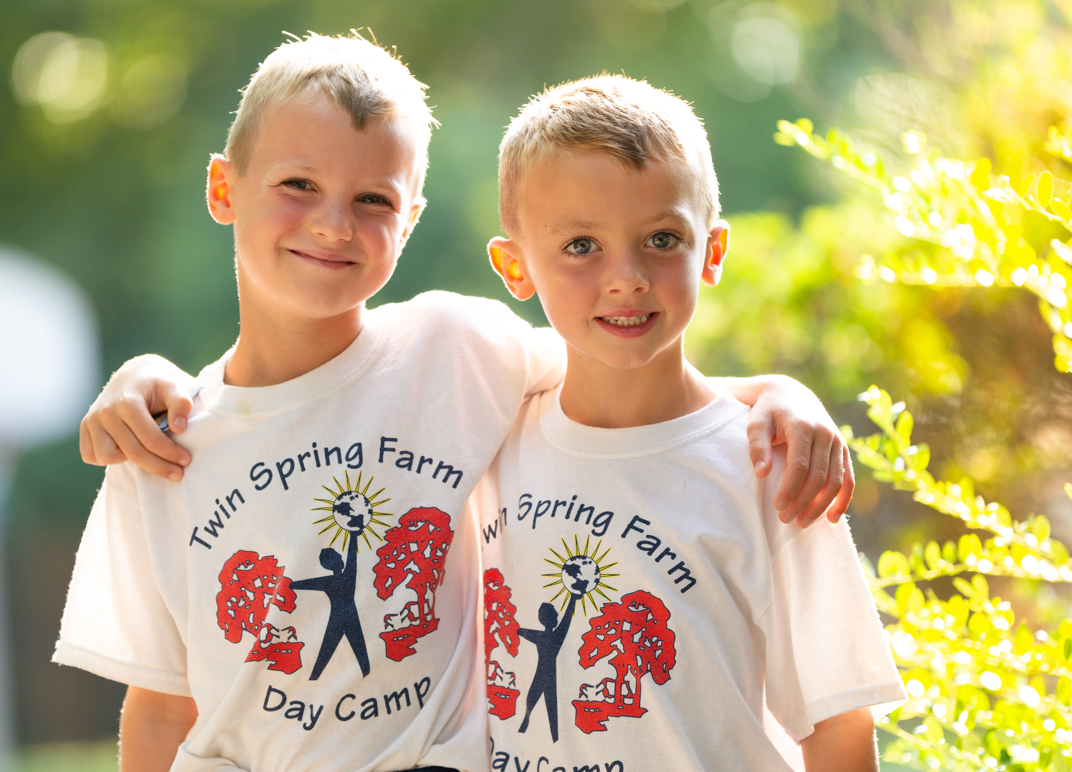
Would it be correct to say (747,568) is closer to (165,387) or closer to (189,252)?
(165,387)

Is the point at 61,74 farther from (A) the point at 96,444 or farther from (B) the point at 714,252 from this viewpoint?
(B) the point at 714,252

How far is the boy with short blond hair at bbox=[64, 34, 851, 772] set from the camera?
1.13 meters

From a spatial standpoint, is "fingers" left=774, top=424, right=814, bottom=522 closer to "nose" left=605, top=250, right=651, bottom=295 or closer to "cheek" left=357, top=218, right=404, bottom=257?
"nose" left=605, top=250, right=651, bottom=295

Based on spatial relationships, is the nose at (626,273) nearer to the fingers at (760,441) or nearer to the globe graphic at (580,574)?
the fingers at (760,441)

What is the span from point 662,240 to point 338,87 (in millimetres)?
456

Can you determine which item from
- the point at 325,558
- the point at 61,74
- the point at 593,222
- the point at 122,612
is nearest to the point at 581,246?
the point at 593,222

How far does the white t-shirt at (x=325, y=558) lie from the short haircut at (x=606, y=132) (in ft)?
0.78

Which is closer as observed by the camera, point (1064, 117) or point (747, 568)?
point (747, 568)

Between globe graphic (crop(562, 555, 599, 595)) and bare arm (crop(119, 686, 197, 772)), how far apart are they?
559 mm

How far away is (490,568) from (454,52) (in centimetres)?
493

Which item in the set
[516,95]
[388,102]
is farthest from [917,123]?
[516,95]

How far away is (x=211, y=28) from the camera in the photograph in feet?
18.1

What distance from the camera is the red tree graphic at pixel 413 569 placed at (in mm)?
1135

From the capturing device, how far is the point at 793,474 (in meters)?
1.03
